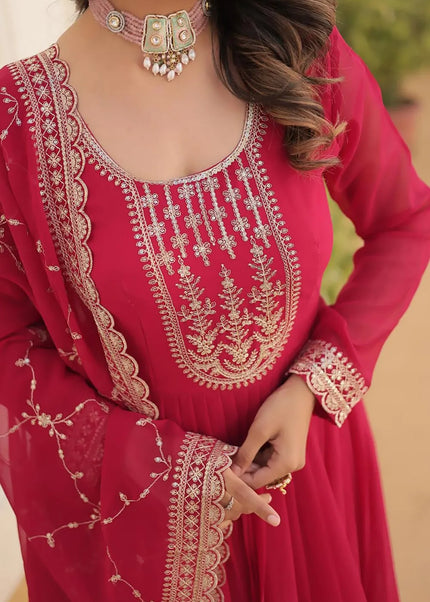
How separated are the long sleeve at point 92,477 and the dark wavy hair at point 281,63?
1.01 feet

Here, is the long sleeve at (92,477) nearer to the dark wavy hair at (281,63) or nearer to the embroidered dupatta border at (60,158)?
the embroidered dupatta border at (60,158)

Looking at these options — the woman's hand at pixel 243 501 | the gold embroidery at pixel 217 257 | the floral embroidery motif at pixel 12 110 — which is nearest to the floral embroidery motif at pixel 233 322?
the gold embroidery at pixel 217 257

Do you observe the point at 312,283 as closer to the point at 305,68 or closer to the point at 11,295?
the point at 305,68

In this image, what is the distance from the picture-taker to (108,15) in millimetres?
789

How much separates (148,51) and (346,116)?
0.26 metres

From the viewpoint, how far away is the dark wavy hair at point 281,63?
2.75 feet

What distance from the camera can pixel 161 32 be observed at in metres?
0.80

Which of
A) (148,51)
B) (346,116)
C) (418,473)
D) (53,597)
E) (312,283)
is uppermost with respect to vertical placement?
(148,51)

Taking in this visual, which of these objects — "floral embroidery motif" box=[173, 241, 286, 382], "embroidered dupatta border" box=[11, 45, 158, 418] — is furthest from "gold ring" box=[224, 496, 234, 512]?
"embroidered dupatta border" box=[11, 45, 158, 418]

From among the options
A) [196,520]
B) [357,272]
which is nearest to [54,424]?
[196,520]

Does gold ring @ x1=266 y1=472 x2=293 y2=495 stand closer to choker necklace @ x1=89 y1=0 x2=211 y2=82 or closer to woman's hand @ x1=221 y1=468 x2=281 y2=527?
woman's hand @ x1=221 y1=468 x2=281 y2=527

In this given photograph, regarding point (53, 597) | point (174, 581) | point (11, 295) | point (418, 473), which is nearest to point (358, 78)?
point (11, 295)

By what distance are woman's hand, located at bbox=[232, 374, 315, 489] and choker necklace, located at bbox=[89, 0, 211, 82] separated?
1.33 feet

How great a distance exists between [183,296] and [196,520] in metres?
0.26
